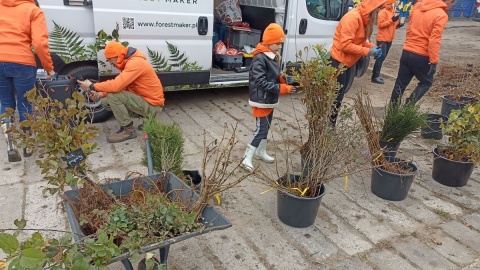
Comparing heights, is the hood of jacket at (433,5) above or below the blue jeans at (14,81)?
above

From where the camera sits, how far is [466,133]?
3488 mm

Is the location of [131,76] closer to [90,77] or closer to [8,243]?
[90,77]

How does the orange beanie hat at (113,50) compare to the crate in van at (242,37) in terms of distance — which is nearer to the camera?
the orange beanie hat at (113,50)

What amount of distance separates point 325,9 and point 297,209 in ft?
13.2

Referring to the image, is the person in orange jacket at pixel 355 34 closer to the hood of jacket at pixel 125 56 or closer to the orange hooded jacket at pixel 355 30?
the orange hooded jacket at pixel 355 30

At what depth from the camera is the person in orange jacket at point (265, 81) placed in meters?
3.46

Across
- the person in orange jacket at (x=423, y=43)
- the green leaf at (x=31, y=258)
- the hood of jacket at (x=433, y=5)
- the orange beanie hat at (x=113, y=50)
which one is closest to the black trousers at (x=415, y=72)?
the person in orange jacket at (x=423, y=43)

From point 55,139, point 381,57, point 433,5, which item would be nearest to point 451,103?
point 433,5

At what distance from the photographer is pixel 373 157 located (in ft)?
11.0

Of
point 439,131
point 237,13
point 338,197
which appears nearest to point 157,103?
point 338,197

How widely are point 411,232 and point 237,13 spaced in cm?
471

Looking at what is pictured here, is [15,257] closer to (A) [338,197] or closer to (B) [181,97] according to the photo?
(A) [338,197]

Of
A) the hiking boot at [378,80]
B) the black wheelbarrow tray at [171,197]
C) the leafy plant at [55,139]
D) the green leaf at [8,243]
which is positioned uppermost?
the leafy plant at [55,139]

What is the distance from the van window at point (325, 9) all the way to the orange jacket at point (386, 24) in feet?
4.88
